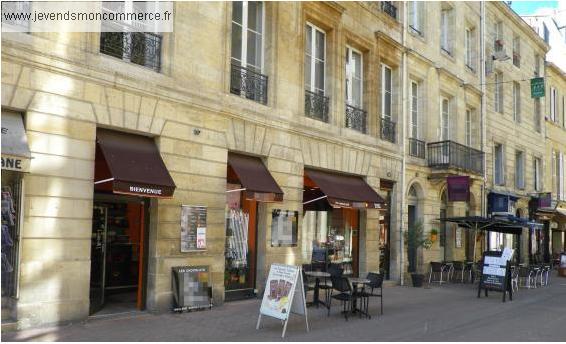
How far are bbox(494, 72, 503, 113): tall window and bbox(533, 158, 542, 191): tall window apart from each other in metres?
5.23

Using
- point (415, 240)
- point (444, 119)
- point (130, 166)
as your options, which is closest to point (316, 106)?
point (415, 240)

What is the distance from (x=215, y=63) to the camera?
11227 mm

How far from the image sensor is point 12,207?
8.05 metres

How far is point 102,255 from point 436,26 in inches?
540

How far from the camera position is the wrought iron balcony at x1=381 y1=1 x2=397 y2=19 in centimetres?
1716

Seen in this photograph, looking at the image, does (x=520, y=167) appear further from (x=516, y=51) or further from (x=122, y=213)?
(x=122, y=213)

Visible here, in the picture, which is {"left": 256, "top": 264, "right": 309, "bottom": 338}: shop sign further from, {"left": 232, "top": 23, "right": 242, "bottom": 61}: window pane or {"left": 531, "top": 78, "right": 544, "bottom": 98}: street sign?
{"left": 531, "top": 78, "right": 544, "bottom": 98}: street sign

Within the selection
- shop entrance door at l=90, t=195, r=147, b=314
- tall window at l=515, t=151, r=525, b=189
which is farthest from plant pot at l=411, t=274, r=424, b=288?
tall window at l=515, t=151, r=525, b=189

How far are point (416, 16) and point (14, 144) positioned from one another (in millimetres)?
14661

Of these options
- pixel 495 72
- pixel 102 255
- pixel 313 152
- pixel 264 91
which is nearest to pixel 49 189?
pixel 102 255

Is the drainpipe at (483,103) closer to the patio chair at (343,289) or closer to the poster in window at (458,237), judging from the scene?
the poster in window at (458,237)

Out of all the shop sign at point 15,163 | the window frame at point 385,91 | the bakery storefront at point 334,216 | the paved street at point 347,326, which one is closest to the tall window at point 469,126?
the window frame at point 385,91

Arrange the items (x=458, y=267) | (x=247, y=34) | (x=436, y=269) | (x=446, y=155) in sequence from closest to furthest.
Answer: (x=247, y=34), (x=436, y=269), (x=458, y=267), (x=446, y=155)

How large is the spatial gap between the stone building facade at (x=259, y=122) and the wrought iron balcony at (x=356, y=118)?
5 cm
